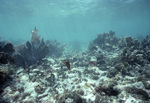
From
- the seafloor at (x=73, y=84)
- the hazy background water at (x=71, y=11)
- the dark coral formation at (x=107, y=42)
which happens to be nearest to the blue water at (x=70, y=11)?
the hazy background water at (x=71, y=11)

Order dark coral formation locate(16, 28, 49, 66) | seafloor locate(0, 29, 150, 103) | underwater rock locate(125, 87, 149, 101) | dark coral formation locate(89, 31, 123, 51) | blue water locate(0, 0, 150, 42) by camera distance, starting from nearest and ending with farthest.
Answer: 1. underwater rock locate(125, 87, 149, 101)
2. seafloor locate(0, 29, 150, 103)
3. dark coral formation locate(16, 28, 49, 66)
4. dark coral formation locate(89, 31, 123, 51)
5. blue water locate(0, 0, 150, 42)

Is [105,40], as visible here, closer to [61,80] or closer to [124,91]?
[61,80]

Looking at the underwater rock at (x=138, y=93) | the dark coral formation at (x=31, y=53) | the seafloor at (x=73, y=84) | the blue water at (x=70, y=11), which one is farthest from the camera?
the blue water at (x=70, y=11)

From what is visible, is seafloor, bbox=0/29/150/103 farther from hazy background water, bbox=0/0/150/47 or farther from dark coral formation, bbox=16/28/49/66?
hazy background water, bbox=0/0/150/47

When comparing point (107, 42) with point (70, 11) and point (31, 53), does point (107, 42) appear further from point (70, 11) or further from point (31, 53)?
point (70, 11)

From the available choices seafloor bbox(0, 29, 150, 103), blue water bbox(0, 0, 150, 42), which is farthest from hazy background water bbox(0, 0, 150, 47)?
→ seafloor bbox(0, 29, 150, 103)

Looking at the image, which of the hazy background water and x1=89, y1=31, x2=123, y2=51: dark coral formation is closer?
x1=89, y1=31, x2=123, y2=51: dark coral formation

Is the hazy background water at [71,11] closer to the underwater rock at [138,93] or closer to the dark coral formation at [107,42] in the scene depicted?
the dark coral formation at [107,42]

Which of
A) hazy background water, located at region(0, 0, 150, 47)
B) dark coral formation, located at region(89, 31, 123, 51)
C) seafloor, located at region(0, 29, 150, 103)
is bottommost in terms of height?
seafloor, located at region(0, 29, 150, 103)

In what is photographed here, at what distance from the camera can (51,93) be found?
5.82m

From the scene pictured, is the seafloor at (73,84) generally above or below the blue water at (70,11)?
below

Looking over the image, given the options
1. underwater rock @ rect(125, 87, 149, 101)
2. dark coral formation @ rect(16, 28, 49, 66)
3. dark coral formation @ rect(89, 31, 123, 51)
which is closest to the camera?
underwater rock @ rect(125, 87, 149, 101)

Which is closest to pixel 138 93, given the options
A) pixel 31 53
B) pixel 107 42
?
pixel 31 53

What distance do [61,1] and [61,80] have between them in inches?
1050
